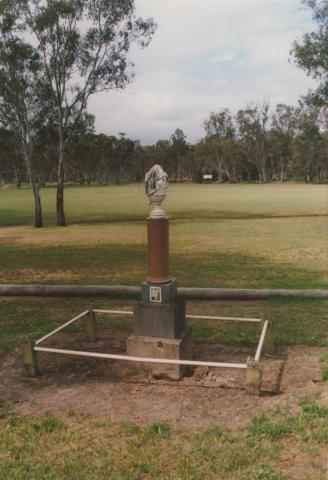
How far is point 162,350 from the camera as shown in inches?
229

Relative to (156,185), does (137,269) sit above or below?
below

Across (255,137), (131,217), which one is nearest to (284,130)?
(255,137)

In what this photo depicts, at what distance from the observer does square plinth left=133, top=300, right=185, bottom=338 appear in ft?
19.1

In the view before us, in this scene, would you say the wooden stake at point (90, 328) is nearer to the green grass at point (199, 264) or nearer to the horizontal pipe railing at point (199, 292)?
the horizontal pipe railing at point (199, 292)

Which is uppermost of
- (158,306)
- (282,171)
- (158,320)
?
(282,171)

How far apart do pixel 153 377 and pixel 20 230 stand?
22514mm

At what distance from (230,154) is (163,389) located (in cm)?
10335

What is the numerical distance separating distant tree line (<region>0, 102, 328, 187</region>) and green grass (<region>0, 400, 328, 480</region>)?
8679 centimetres

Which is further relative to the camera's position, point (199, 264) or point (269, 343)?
point (199, 264)

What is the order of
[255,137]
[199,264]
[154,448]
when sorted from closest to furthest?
[154,448]
[199,264]
[255,137]

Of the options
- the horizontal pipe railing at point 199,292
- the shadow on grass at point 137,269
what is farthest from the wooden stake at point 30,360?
the shadow on grass at point 137,269

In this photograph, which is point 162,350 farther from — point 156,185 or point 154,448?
point 156,185

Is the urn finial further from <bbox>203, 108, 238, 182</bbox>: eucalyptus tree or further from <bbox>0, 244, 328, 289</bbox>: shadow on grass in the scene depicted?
<bbox>203, 108, 238, 182</bbox>: eucalyptus tree

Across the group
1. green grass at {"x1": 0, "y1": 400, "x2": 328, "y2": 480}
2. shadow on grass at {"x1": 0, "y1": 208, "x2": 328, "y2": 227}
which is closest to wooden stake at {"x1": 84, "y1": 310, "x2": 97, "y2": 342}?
green grass at {"x1": 0, "y1": 400, "x2": 328, "y2": 480}
